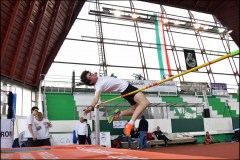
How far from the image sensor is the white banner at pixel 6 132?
14.7 feet

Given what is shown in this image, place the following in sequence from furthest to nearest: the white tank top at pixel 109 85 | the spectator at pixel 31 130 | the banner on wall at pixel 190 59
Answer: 1. the banner on wall at pixel 190 59
2. the spectator at pixel 31 130
3. the white tank top at pixel 109 85

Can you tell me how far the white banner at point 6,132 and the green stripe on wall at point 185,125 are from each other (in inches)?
259

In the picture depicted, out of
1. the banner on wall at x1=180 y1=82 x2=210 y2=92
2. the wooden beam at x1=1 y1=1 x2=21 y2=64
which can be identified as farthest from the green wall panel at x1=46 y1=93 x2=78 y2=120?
the banner on wall at x1=180 y1=82 x2=210 y2=92

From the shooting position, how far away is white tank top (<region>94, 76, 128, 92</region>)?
3.28 m

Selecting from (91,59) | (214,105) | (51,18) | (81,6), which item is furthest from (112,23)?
(214,105)

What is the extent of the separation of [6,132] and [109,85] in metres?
2.47

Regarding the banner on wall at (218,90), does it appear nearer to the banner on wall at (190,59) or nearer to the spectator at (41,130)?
the banner on wall at (190,59)

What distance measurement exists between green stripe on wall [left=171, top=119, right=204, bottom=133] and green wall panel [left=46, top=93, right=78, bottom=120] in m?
3.95

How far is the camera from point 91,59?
11.9 metres

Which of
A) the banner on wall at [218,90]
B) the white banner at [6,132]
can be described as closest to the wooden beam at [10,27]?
the white banner at [6,132]

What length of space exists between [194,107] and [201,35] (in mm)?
6303

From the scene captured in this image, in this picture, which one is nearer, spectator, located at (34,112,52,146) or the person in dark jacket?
spectator, located at (34,112,52,146)

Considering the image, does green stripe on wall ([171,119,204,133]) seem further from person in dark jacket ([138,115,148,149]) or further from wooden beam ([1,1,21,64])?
wooden beam ([1,1,21,64])

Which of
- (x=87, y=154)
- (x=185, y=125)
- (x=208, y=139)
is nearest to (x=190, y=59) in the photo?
(x=185, y=125)
